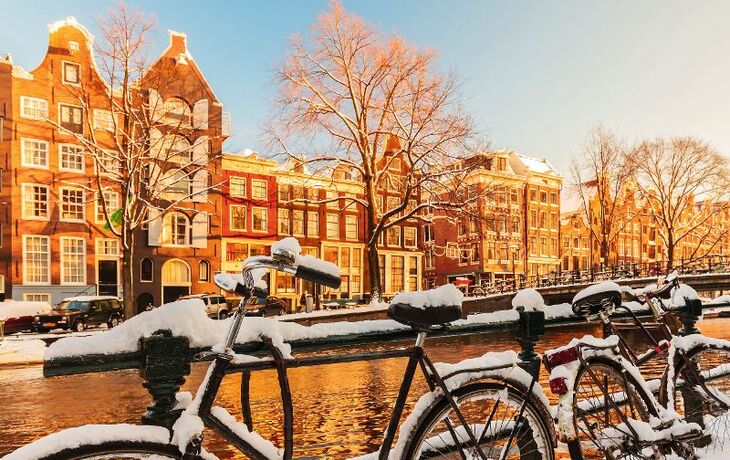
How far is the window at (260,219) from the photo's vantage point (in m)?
35.2

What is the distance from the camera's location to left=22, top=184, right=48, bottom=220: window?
88.0ft

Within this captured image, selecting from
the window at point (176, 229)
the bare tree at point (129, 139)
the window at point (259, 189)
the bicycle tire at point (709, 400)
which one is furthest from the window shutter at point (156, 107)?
the bicycle tire at point (709, 400)

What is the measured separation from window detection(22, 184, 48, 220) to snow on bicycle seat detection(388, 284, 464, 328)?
29082 mm

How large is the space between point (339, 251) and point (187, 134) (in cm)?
1323

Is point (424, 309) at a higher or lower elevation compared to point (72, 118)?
lower

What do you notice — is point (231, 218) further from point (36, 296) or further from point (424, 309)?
point (424, 309)

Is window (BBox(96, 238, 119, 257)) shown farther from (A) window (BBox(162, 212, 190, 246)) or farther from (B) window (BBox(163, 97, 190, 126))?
(B) window (BBox(163, 97, 190, 126))

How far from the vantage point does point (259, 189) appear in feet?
118

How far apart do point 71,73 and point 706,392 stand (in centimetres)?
3137

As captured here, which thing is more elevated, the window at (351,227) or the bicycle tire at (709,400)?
the window at (351,227)

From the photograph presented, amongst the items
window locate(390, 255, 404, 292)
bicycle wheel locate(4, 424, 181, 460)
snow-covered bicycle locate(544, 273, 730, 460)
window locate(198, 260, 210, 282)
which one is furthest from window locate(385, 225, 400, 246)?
bicycle wheel locate(4, 424, 181, 460)

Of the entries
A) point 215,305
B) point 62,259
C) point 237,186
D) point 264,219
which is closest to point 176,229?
point 237,186

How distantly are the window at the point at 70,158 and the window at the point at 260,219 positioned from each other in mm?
10059

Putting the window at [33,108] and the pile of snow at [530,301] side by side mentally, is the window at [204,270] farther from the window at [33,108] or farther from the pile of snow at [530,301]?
the pile of snow at [530,301]
